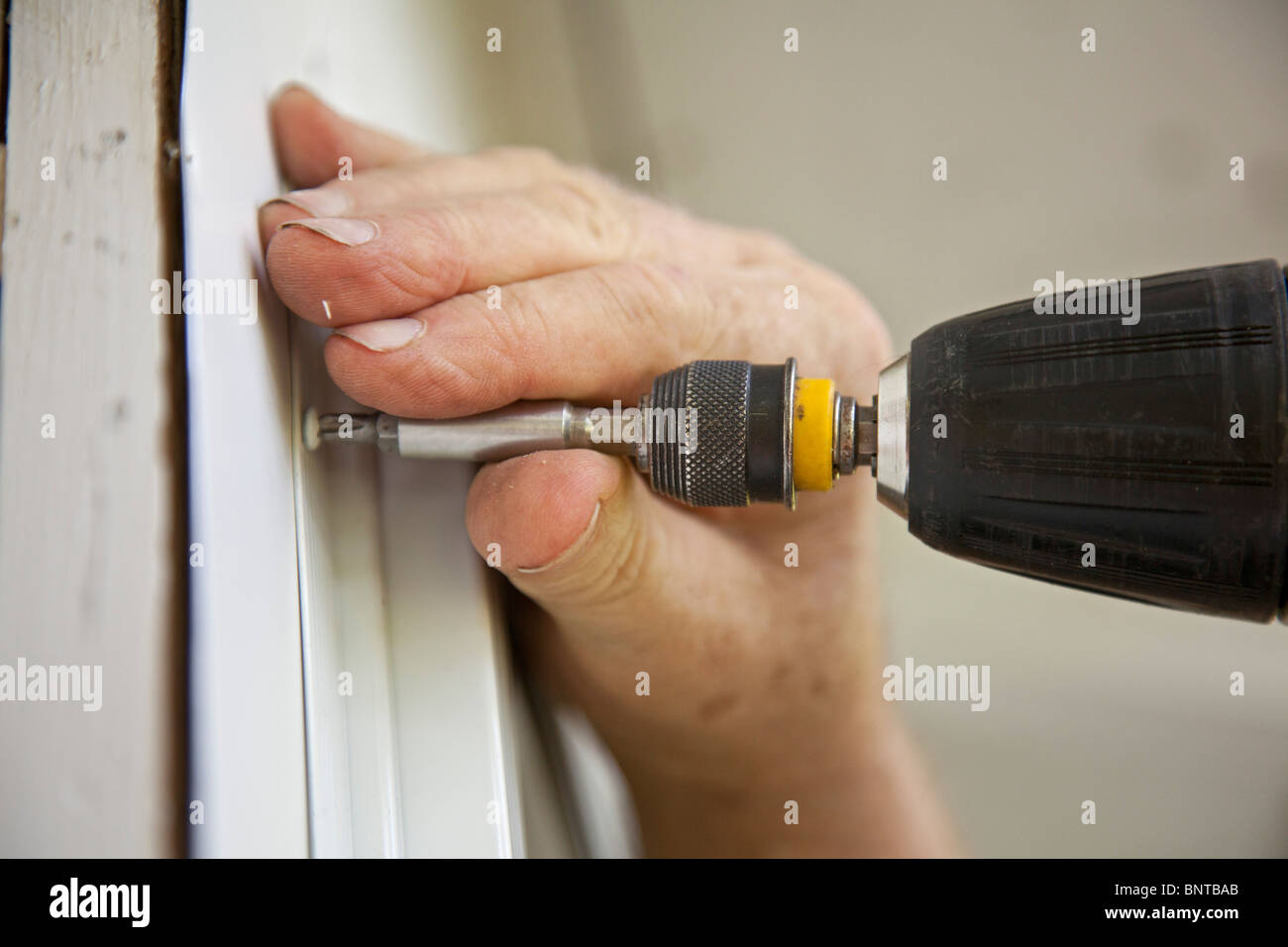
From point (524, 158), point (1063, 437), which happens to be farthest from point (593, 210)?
point (1063, 437)

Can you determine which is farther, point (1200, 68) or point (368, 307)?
point (1200, 68)

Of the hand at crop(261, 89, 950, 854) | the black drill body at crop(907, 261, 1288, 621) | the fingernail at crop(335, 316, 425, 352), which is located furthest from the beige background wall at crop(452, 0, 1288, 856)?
the black drill body at crop(907, 261, 1288, 621)

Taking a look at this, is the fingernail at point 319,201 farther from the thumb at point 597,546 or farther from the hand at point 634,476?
the thumb at point 597,546

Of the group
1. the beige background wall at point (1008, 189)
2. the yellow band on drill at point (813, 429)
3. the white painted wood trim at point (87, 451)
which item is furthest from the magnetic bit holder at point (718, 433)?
the beige background wall at point (1008, 189)

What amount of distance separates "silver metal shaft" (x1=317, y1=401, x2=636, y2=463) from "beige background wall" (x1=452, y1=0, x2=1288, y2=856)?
61 cm

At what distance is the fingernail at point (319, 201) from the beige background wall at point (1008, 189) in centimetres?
57

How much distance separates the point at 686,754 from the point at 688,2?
0.89 m

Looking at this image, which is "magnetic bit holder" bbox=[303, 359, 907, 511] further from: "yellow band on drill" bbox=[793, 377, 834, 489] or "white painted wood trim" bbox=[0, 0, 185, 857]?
"white painted wood trim" bbox=[0, 0, 185, 857]

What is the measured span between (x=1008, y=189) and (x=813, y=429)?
942mm

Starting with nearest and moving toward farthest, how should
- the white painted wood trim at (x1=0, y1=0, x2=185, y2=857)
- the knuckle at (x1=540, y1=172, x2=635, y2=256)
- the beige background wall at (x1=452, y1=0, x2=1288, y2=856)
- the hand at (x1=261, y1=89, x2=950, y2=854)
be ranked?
the white painted wood trim at (x1=0, y1=0, x2=185, y2=857) → the hand at (x1=261, y1=89, x2=950, y2=854) → the knuckle at (x1=540, y1=172, x2=635, y2=256) → the beige background wall at (x1=452, y1=0, x2=1288, y2=856)

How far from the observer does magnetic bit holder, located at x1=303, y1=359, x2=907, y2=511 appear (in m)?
0.35

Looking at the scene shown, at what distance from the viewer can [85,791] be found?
0.85 ft
